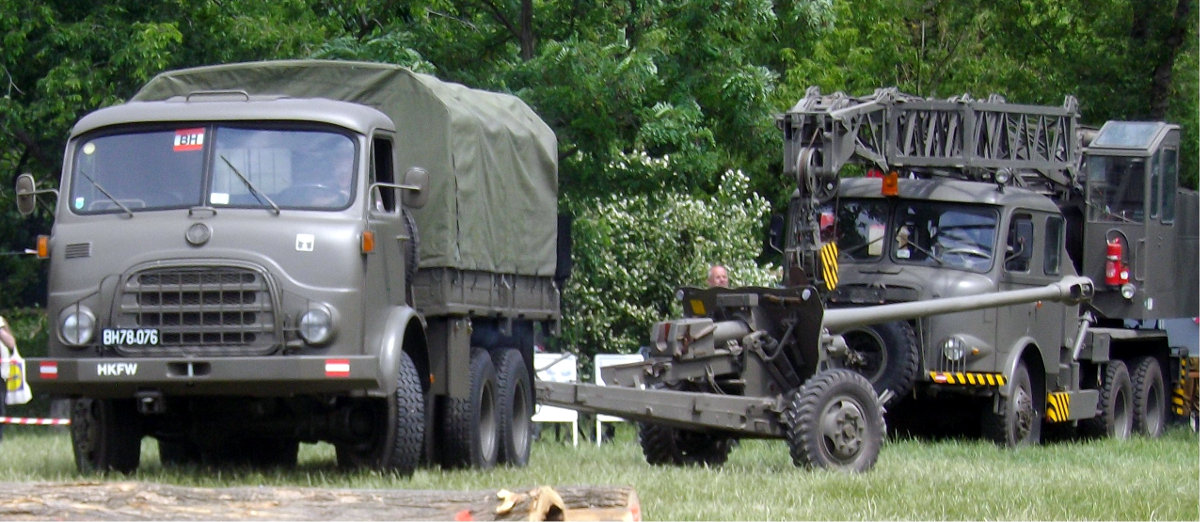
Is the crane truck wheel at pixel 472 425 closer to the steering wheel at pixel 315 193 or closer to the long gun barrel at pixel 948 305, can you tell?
the steering wheel at pixel 315 193

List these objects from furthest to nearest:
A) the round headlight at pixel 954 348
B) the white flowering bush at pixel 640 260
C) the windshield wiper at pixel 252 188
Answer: the white flowering bush at pixel 640 260 → the round headlight at pixel 954 348 → the windshield wiper at pixel 252 188

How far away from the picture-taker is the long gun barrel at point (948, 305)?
47.6 ft

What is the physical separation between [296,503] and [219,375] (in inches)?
169

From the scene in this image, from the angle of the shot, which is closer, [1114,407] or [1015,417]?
[1015,417]

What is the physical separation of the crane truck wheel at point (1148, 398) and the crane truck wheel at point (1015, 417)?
119 inches

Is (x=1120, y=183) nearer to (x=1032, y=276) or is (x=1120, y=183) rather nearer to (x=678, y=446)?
(x=1032, y=276)

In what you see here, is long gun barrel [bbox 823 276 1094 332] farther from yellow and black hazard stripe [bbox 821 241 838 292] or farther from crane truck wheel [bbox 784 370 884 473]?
yellow and black hazard stripe [bbox 821 241 838 292]

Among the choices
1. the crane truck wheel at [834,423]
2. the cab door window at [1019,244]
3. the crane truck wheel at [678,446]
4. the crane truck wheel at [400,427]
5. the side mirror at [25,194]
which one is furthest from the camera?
the cab door window at [1019,244]

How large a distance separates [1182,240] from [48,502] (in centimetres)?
1664

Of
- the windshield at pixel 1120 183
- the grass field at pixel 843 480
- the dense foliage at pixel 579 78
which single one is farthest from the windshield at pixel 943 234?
the dense foliage at pixel 579 78

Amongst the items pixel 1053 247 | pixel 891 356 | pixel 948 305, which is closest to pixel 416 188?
pixel 948 305

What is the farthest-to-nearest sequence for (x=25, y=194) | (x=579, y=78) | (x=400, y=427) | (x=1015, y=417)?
(x=579, y=78) → (x=1015, y=417) → (x=400, y=427) → (x=25, y=194)

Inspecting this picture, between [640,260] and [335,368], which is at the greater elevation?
[640,260]

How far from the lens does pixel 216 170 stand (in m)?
12.1
